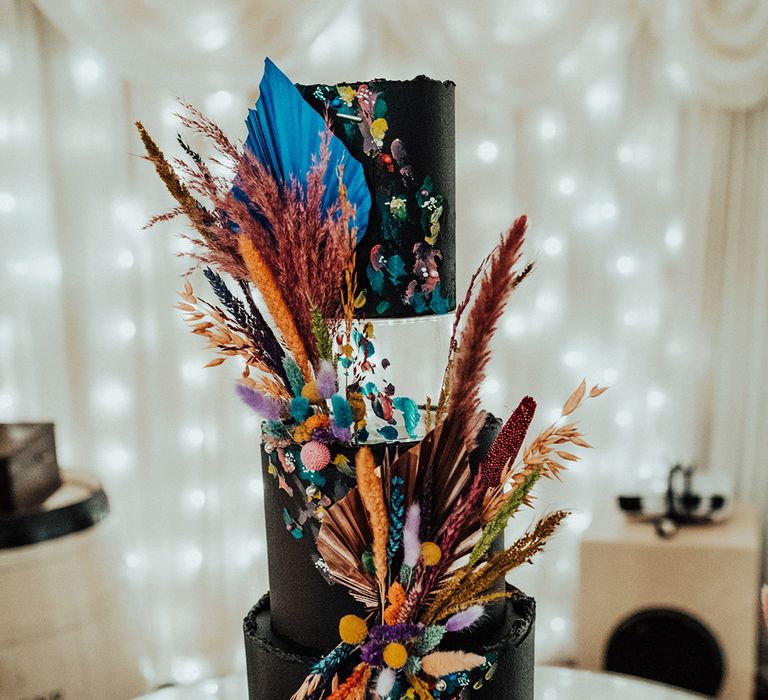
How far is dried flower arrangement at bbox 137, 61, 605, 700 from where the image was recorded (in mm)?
688

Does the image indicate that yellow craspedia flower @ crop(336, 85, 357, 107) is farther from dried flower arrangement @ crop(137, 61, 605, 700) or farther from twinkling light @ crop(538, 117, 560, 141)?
twinkling light @ crop(538, 117, 560, 141)

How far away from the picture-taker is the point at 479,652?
793 mm

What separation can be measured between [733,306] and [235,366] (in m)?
1.48

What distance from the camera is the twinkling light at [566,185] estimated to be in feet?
7.36

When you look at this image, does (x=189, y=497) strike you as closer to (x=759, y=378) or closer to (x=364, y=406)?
(x=364, y=406)

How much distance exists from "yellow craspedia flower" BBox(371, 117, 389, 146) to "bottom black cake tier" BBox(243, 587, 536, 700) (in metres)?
0.53

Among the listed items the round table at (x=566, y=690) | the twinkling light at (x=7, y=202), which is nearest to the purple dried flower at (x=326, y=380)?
the round table at (x=566, y=690)

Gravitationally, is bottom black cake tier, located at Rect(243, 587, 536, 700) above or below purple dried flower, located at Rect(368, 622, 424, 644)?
below

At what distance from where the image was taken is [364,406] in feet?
2.57

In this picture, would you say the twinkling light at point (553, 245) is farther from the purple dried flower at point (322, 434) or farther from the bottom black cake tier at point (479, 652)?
the purple dried flower at point (322, 434)

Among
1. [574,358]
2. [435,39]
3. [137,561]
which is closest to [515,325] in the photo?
[574,358]

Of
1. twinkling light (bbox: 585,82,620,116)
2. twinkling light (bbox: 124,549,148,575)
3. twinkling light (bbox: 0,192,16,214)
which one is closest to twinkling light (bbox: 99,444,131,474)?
twinkling light (bbox: 124,549,148,575)

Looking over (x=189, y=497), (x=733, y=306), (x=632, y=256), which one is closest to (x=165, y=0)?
(x=189, y=497)

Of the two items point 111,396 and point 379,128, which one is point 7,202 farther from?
point 379,128
